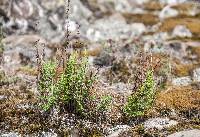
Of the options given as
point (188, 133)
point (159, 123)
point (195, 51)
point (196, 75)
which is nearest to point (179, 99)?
point (159, 123)

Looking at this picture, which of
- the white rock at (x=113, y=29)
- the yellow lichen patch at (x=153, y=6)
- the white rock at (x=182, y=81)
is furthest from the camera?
the yellow lichen patch at (x=153, y=6)

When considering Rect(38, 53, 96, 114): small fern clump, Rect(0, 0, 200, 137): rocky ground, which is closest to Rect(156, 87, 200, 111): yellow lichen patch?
Rect(0, 0, 200, 137): rocky ground

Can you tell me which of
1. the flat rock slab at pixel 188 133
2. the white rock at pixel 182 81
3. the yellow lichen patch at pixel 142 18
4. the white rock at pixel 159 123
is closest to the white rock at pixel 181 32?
the yellow lichen patch at pixel 142 18

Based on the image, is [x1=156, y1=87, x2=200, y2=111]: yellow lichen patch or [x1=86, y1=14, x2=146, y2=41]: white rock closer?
[x1=156, y1=87, x2=200, y2=111]: yellow lichen patch

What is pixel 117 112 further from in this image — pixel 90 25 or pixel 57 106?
pixel 90 25

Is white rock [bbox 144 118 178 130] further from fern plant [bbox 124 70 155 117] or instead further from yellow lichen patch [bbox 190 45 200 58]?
yellow lichen patch [bbox 190 45 200 58]

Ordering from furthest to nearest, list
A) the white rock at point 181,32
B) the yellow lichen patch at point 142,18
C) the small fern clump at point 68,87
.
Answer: the yellow lichen patch at point 142,18 → the white rock at point 181,32 → the small fern clump at point 68,87

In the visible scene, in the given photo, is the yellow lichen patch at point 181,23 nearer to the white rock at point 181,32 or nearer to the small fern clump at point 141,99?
the white rock at point 181,32
